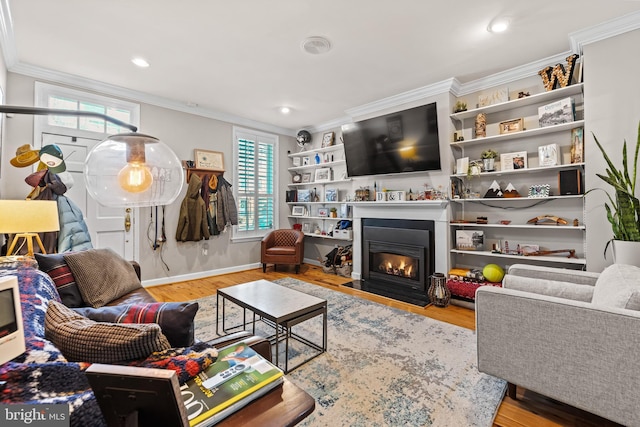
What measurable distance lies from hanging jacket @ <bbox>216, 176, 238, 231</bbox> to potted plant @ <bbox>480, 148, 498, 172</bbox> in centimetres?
372

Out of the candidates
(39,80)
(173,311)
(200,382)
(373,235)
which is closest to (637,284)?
(200,382)

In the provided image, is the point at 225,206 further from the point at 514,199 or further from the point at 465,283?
the point at 514,199

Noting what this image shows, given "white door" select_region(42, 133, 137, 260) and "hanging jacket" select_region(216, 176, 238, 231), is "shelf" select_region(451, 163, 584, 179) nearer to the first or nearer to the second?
"hanging jacket" select_region(216, 176, 238, 231)

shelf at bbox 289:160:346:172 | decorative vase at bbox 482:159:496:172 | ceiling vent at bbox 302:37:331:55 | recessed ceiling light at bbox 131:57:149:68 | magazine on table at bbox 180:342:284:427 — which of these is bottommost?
magazine on table at bbox 180:342:284:427

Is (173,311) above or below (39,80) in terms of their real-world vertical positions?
below

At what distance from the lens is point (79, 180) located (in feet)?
11.3

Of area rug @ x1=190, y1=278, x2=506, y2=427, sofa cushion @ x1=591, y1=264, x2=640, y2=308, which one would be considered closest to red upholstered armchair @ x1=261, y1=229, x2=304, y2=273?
area rug @ x1=190, y1=278, x2=506, y2=427

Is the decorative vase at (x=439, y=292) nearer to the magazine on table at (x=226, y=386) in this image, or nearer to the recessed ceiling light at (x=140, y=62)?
the magazine on table at (x=226, y=386)

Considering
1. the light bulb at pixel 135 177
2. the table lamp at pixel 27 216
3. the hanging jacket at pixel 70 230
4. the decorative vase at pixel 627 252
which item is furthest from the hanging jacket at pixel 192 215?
the decorative vase at pixel 627 252

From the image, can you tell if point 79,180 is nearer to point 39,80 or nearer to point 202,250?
point 39,80

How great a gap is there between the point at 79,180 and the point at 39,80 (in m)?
1.15

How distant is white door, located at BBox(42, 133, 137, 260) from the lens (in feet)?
11.1

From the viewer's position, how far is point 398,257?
13.3 feet

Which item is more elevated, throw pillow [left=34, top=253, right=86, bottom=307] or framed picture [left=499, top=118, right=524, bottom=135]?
framed picture [left=499, top=118, right=524, bottom=135]
